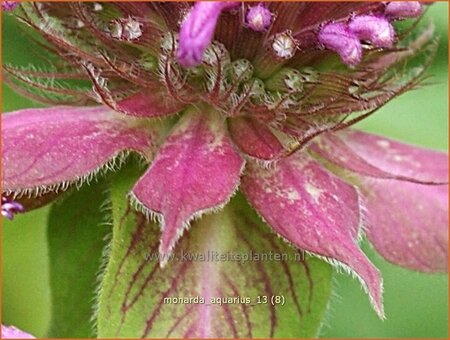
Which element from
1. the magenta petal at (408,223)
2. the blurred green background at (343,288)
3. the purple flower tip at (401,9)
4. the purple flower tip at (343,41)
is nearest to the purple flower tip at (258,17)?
the purple flower tip at (343,41)

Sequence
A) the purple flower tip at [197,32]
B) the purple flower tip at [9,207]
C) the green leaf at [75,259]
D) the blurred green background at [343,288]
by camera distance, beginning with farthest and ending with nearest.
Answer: the blurred green background at [343,288]
the green leaf at [75,259]
the purple flower tip at [9,207]
the purple flower tip at [197,32]

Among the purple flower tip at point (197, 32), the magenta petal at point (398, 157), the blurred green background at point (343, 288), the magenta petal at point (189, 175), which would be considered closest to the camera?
the purple flower tip at point (197, 32)

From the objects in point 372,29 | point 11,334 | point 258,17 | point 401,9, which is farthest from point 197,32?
point 11,334

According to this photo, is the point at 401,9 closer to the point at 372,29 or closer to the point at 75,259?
the point at 372,29

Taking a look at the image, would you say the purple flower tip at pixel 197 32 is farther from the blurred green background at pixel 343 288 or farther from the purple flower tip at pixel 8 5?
the blurred green background at pixel 343 288

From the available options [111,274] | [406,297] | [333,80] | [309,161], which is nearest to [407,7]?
[333,80]
